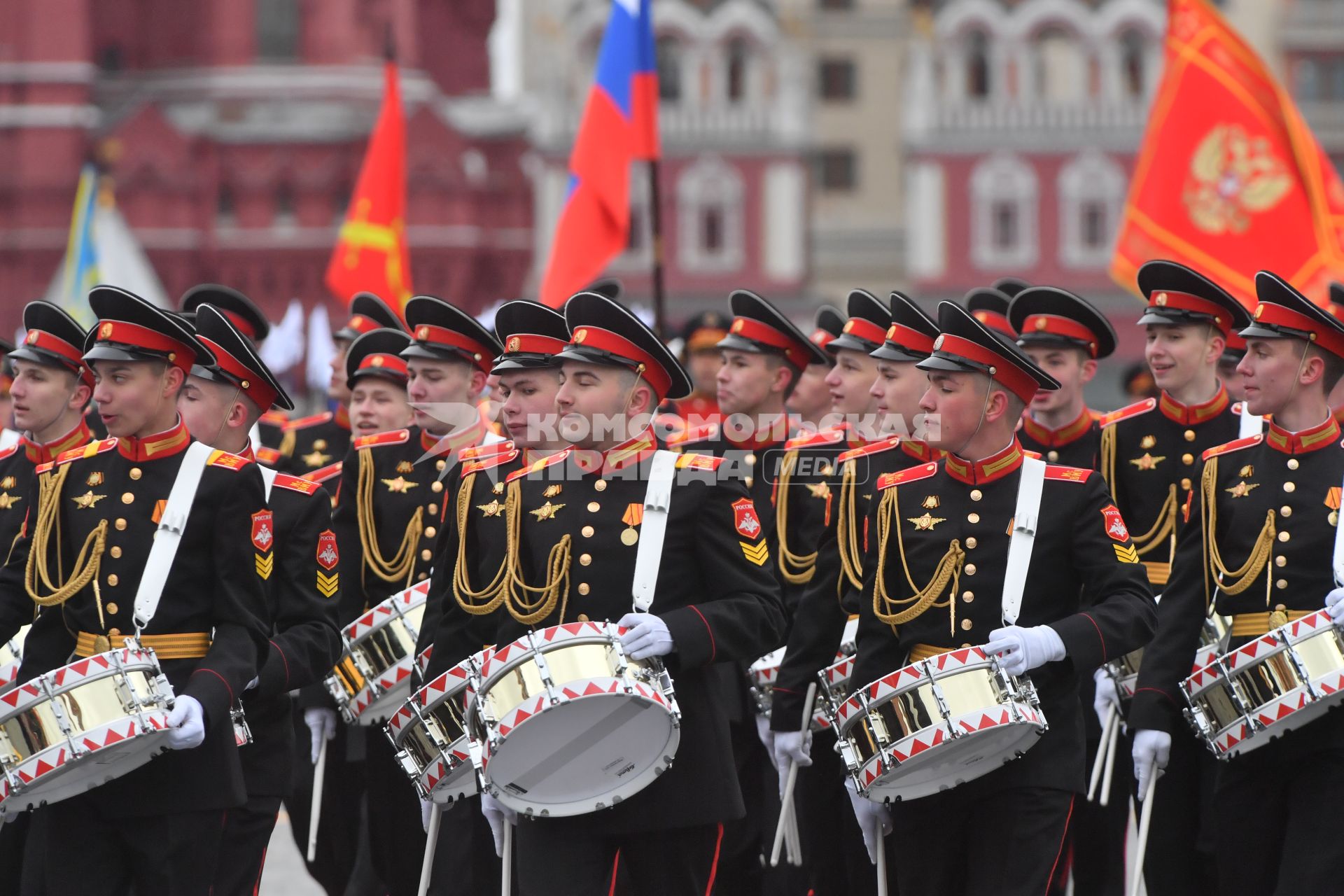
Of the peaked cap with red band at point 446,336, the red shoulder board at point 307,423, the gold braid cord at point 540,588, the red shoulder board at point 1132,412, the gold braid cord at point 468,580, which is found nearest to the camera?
the gold braid cord at point 540,588

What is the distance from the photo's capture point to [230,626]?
6.20 metres

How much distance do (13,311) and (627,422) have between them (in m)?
52.9

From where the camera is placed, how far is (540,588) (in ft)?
20.3

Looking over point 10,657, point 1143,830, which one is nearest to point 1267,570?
point 1143,830

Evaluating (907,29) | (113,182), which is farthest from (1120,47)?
(113,182)

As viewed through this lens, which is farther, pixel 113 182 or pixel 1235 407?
pixel 113 182

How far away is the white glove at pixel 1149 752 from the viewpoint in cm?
659

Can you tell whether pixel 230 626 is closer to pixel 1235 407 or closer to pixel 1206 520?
pixel 1206 520

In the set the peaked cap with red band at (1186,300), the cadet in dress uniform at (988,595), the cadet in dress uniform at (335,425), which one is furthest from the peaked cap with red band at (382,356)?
the cadet in dress uniform at (988,595)

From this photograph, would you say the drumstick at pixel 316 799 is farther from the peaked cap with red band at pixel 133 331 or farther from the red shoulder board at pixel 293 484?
the peaked cap with red band at pixel 133 331

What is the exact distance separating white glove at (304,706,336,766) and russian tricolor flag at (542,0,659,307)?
13.8 feet

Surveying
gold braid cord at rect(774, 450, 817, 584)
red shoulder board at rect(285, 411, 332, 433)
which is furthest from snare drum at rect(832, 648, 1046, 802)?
red shoulder board at rect(285, 411, 332, 433)

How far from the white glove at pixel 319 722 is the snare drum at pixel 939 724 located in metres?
2.89

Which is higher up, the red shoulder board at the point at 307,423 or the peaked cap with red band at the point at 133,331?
the peaked cap with red band at the point at 133,331
